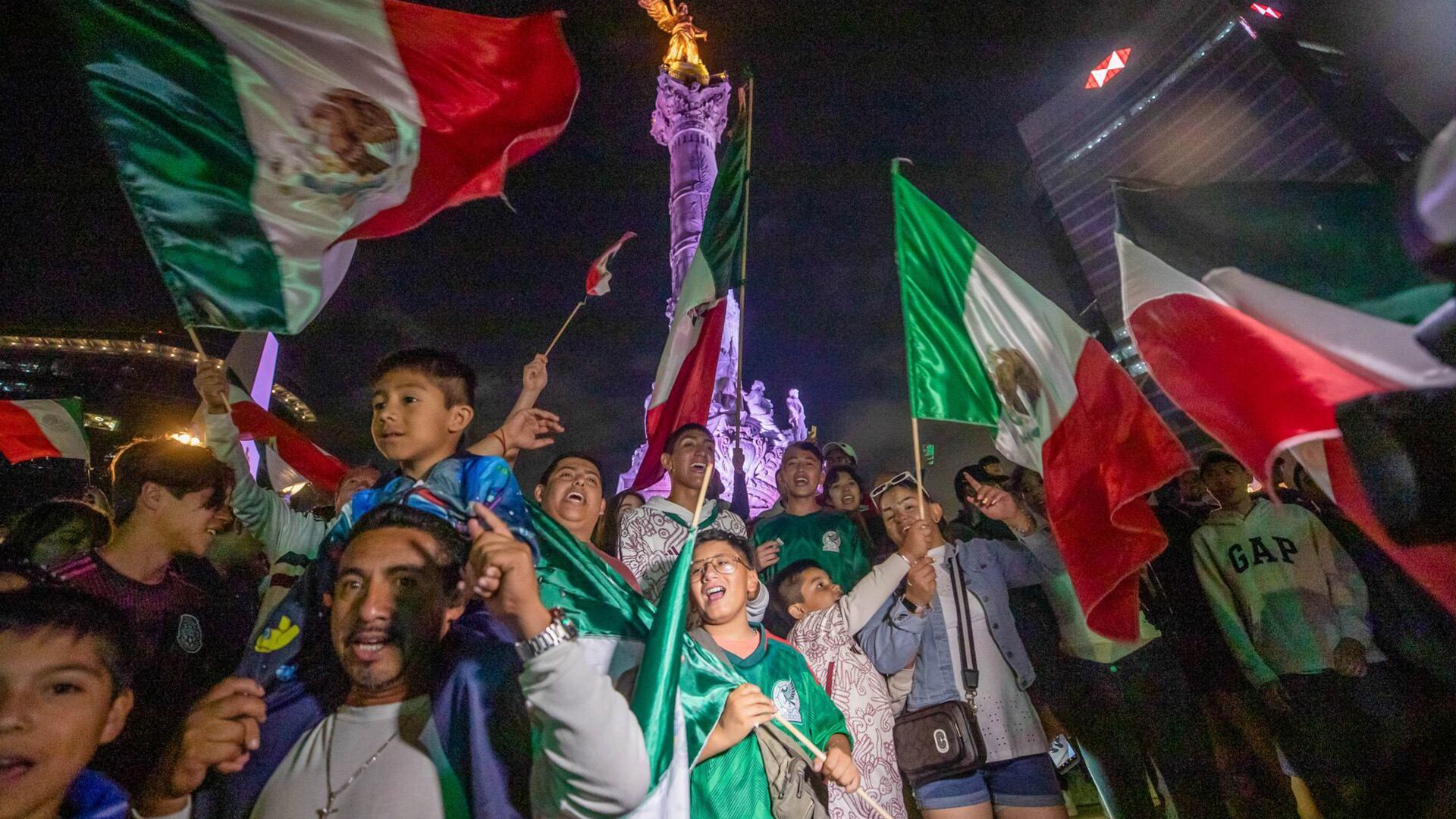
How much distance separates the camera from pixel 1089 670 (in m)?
4.42

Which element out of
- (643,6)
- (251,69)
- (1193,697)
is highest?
(643,6)

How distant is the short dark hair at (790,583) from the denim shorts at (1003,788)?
116 cm

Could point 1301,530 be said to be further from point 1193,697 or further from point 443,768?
point 443,768

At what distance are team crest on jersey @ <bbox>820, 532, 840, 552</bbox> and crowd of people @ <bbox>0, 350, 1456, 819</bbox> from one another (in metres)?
0.02

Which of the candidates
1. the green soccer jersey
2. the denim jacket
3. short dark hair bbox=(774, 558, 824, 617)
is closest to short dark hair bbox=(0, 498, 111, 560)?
the green soccer jersey

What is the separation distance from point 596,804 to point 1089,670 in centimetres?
394

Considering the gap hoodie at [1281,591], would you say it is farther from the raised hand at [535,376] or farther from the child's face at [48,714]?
the child's face at [48,714]

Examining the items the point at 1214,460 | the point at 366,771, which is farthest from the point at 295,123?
the point at 1214,460

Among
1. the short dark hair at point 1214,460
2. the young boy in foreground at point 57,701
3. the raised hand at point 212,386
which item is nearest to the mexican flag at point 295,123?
the raised hand at point 212,386

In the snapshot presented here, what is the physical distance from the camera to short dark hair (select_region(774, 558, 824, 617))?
13.5ft

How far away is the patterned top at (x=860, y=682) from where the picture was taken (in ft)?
10.4

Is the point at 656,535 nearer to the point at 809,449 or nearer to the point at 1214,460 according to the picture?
the point at 809,449

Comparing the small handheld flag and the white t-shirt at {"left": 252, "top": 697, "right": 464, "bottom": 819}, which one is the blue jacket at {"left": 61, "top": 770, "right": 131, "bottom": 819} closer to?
the white t-shirt at {"left": 252, "top": 697, "right": 464, "bottom": 819}

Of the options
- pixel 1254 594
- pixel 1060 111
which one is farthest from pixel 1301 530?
pixel 1060 111
